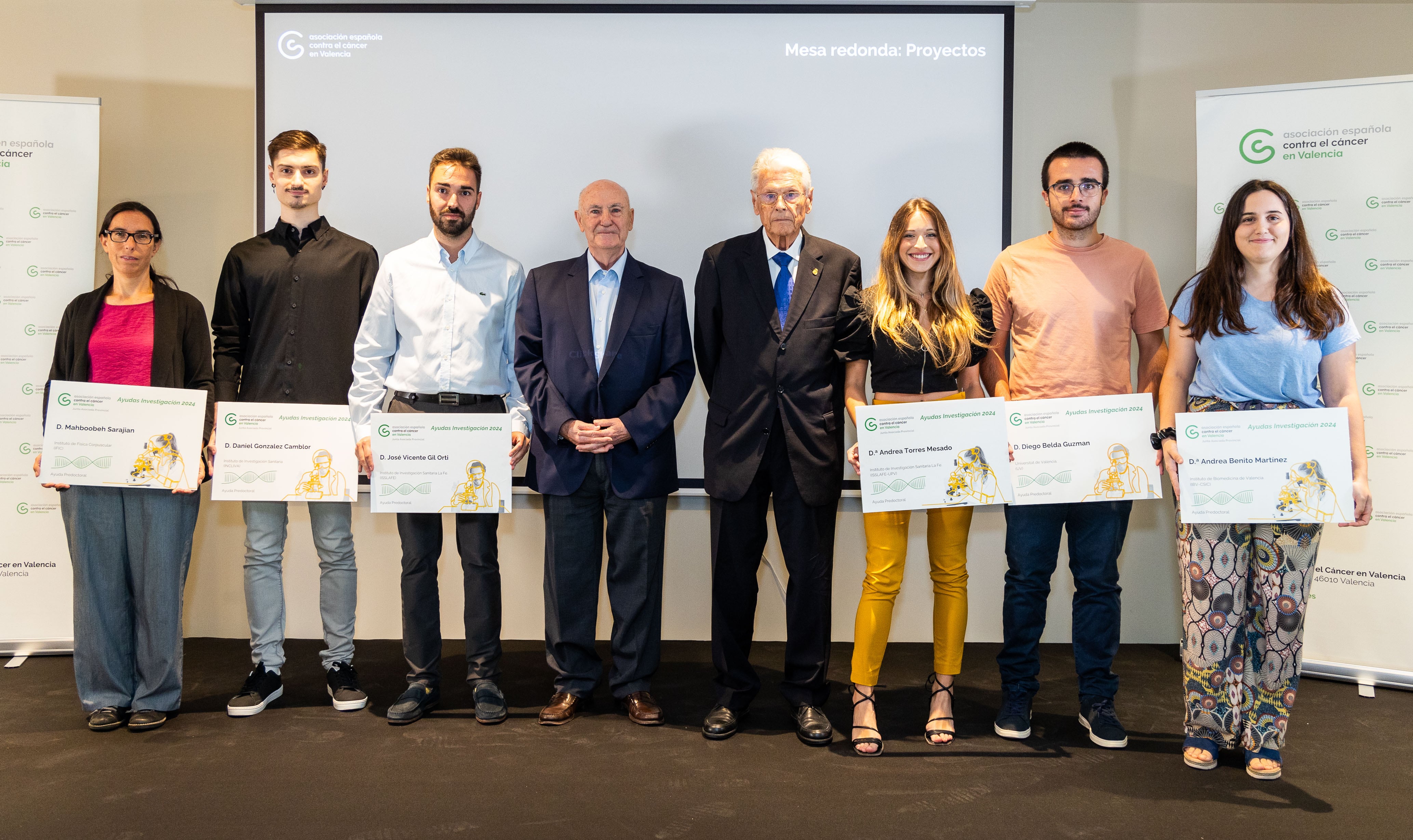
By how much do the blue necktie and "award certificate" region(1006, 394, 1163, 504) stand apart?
29.7 inches

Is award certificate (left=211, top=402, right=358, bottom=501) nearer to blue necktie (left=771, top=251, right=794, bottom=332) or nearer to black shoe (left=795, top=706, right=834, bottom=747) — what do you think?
blue necktie (left=771, top=251, right=794, bottom=332)

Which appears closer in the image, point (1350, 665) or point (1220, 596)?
point (1220, 596)

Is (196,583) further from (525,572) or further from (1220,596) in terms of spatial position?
(1220,596)

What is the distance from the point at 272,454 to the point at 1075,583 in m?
2.71

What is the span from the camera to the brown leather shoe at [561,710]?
2799 mm

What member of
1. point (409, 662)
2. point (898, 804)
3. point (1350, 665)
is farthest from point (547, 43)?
point (1350, 665)

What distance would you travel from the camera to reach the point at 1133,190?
3.78 m

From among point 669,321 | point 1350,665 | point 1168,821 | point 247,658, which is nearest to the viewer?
point 1168,821

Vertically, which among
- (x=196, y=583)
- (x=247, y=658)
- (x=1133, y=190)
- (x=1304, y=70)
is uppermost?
(x=1304, y=70)

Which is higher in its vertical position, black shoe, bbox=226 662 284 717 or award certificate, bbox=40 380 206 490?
award certificate, bbox=40 380 206 490

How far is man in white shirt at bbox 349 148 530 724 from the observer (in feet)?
9.29

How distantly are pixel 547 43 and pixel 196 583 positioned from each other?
2952mm

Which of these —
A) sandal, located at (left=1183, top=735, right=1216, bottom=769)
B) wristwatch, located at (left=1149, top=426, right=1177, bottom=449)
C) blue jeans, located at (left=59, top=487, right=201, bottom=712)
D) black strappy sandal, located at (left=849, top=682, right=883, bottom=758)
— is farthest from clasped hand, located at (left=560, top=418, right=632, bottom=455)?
sandal, located at (left=1183, top=735, right=1216, bottom=769)

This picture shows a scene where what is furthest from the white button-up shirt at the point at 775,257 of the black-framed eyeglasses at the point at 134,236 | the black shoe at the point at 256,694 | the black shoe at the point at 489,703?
the black shoe at the point at 256,694
